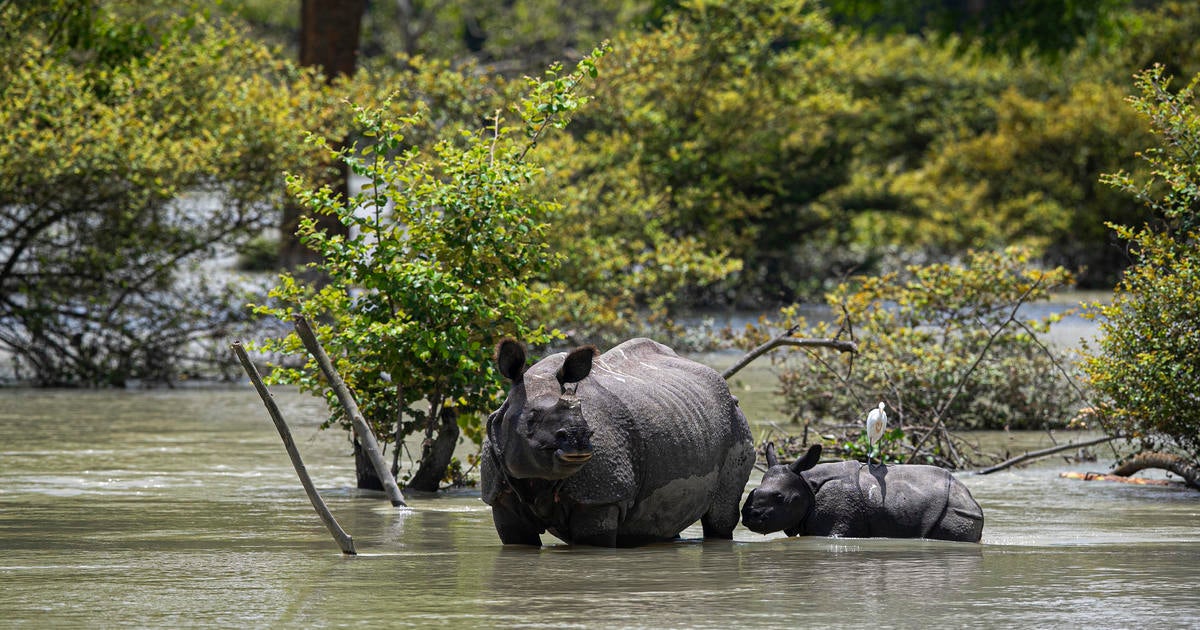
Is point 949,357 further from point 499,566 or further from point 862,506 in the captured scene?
point 499,566

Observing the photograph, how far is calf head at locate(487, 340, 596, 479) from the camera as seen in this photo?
8.34 metres

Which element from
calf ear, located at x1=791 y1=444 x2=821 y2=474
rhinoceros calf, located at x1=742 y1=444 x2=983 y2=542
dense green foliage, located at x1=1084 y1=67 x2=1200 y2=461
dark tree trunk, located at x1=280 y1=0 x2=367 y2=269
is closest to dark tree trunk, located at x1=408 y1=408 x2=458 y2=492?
rhinoceros calf, located at x1=742 y1=444 x2=983 y2=542

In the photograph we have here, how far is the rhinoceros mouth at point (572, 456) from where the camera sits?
8281mm

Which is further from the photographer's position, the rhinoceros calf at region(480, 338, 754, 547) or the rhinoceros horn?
the rhinoceros horn

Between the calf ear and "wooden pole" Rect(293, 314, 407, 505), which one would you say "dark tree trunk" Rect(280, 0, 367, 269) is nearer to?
"wooden pole" Rect(293, 314, 407, 505)

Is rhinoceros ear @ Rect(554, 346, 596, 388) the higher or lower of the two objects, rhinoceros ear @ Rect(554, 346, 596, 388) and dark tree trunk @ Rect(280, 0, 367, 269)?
the lower

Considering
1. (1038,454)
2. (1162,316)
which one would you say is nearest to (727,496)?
(1038,454)

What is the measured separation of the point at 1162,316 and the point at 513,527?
559 centimetres

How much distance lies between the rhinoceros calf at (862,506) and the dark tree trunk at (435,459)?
3085 mm

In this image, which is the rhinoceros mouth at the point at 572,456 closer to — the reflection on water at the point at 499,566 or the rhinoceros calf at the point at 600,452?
the rhinoceros calf at the point at 600,452

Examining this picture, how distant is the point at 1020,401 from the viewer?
1669 centimetres

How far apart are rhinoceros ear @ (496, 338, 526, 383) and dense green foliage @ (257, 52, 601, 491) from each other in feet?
9.18

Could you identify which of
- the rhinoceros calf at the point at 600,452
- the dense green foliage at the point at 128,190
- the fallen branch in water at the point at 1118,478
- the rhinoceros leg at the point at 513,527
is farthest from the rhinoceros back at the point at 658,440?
the dense green foliage at the point at 128,190

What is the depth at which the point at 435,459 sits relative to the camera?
40.0 feet
